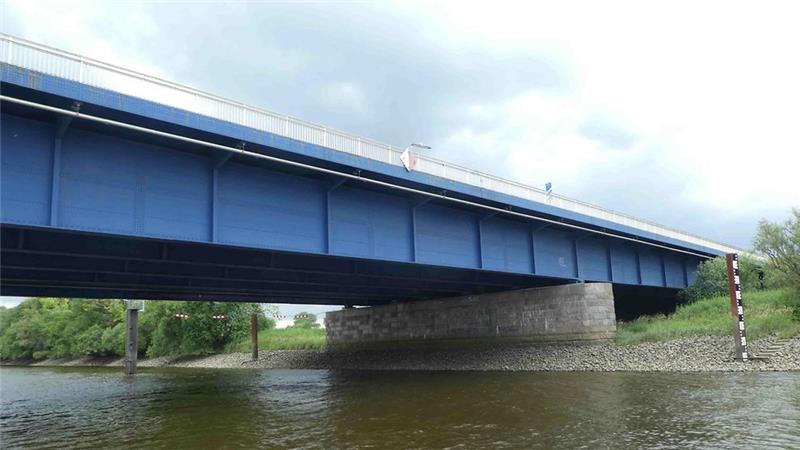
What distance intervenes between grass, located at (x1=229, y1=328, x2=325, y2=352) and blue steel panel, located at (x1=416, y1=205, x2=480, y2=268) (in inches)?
1298

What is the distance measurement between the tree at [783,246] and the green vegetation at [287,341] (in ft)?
136

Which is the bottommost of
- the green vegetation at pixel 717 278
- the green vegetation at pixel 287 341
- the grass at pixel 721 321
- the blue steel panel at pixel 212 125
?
the green vegetation at pixel 287 341

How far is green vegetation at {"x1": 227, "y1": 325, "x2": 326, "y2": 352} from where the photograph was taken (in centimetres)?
6444

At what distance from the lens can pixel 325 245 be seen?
80.0ft

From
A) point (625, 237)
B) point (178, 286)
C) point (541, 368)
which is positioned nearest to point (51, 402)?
point (178, 286)

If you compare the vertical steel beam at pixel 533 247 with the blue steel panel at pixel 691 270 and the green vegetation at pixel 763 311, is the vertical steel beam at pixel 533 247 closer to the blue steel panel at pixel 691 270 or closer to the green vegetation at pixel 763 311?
the green vegetation at pixel 763 311

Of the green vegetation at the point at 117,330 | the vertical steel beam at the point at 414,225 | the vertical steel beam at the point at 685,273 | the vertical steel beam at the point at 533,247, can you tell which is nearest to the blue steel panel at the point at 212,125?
the vertical steel beam at the point at 414,225

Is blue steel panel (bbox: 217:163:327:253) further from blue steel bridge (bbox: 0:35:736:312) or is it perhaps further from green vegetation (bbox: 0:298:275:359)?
green vegetation (bbox: 0:298:275:359)

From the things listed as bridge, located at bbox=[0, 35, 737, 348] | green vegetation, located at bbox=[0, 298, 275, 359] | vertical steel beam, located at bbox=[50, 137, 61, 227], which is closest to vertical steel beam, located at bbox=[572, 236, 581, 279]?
bridge, located at bbox=[0, 35, 737, 348]

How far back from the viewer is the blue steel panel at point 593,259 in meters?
38.7

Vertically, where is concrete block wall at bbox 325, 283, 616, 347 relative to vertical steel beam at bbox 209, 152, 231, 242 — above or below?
below

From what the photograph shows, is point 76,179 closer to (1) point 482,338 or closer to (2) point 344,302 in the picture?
(1) point 482,338

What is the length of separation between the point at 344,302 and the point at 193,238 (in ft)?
107

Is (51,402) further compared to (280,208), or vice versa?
(51,402)
